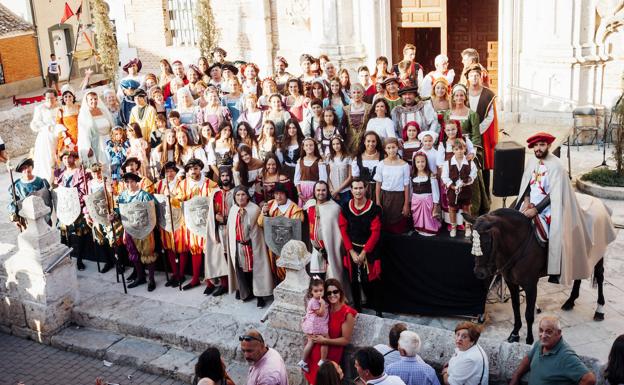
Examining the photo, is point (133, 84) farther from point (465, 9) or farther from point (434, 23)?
point (465, 9)

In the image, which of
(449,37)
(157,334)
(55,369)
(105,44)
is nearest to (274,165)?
(157,334)

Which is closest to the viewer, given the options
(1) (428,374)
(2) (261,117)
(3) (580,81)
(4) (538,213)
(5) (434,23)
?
(1) (428,374)

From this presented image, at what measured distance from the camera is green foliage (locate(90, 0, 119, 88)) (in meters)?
22.1

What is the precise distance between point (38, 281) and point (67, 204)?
1.57m

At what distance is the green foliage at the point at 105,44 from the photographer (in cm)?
2206

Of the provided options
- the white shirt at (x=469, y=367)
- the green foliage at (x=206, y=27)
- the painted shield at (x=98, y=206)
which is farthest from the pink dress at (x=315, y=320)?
the green foliage at (x=206, y=27)

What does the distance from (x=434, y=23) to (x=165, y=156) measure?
7722 millimetres

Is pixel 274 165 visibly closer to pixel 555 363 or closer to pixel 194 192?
pixel 194 192

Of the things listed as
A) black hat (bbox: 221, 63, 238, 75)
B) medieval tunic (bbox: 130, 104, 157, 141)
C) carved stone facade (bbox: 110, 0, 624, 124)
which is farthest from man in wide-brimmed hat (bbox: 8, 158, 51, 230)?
carved stone facade (bbox: 110, 0, 624, 124)

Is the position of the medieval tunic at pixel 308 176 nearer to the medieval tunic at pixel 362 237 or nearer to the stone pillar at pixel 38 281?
the medieval tunic at pixel 362 237

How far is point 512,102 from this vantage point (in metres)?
15.2

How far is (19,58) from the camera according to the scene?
30.2 m

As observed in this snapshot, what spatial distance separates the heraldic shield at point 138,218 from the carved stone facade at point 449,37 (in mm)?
7709

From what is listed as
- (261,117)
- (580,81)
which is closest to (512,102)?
(580,81)
